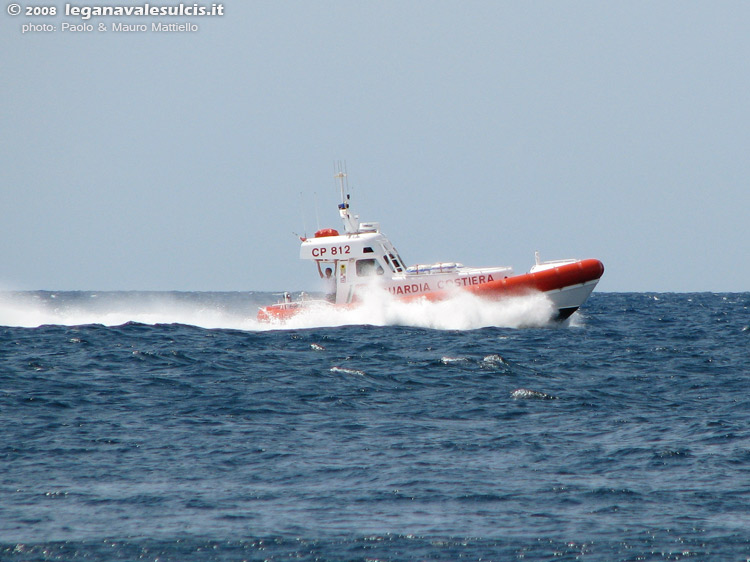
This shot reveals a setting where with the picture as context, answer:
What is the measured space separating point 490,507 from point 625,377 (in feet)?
27.8

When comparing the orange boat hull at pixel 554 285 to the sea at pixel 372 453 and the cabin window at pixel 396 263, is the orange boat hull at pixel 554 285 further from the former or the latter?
the sea at pixel 372 453

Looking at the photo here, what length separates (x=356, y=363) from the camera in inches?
711

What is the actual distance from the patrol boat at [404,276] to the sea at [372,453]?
348cm

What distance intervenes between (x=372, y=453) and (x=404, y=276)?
14.0m

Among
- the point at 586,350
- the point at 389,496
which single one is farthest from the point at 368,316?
the point at 389,496

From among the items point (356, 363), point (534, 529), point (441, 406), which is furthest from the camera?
point (356, 363)

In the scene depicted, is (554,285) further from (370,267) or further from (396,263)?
(370,267)

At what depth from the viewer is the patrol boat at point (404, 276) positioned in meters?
24.0

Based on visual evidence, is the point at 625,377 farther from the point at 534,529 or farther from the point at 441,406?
the point at 534,529

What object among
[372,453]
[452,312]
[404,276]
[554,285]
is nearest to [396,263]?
[404,276]

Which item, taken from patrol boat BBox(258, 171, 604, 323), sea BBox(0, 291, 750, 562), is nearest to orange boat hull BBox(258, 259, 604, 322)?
patrol boat BBox(258, 171, 604, 323)

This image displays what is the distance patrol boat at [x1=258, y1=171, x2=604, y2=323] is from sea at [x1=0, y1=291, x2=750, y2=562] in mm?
3475

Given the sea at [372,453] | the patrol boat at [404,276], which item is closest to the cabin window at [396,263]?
the patrol boat at [404,276]

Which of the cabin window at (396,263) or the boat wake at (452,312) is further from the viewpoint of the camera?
the cabin window at (396,263)
